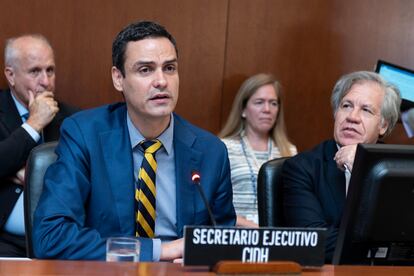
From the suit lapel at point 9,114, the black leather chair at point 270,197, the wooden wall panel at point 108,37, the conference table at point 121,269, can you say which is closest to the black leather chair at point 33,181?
the conference table at point 121,269

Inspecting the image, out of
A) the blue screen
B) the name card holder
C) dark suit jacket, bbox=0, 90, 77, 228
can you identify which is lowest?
dark suit jacket, bbox=0, 90, 77, 228

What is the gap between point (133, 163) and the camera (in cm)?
261

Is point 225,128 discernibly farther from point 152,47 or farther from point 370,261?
point 370,261

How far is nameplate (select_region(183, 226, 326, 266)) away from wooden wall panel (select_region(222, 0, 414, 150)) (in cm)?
293

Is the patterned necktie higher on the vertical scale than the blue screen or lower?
lower

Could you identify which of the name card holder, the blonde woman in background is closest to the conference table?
the name card holder

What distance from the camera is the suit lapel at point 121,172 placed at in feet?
8.34

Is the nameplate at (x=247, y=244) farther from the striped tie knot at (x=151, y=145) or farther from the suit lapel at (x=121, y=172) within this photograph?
the striped tie knot at (x=151, y=145)

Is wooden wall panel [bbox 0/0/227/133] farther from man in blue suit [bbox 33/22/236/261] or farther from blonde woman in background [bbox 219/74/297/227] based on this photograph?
man in blue suit [bbox 33/22/236/261]

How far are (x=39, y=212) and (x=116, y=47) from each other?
685 millimetres

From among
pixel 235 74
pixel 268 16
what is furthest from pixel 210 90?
pixel 268 16

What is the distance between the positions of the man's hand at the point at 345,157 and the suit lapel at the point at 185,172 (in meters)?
0.53

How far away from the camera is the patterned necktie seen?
8.43 ft

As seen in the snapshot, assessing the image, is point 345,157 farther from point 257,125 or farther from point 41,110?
point 257,125
